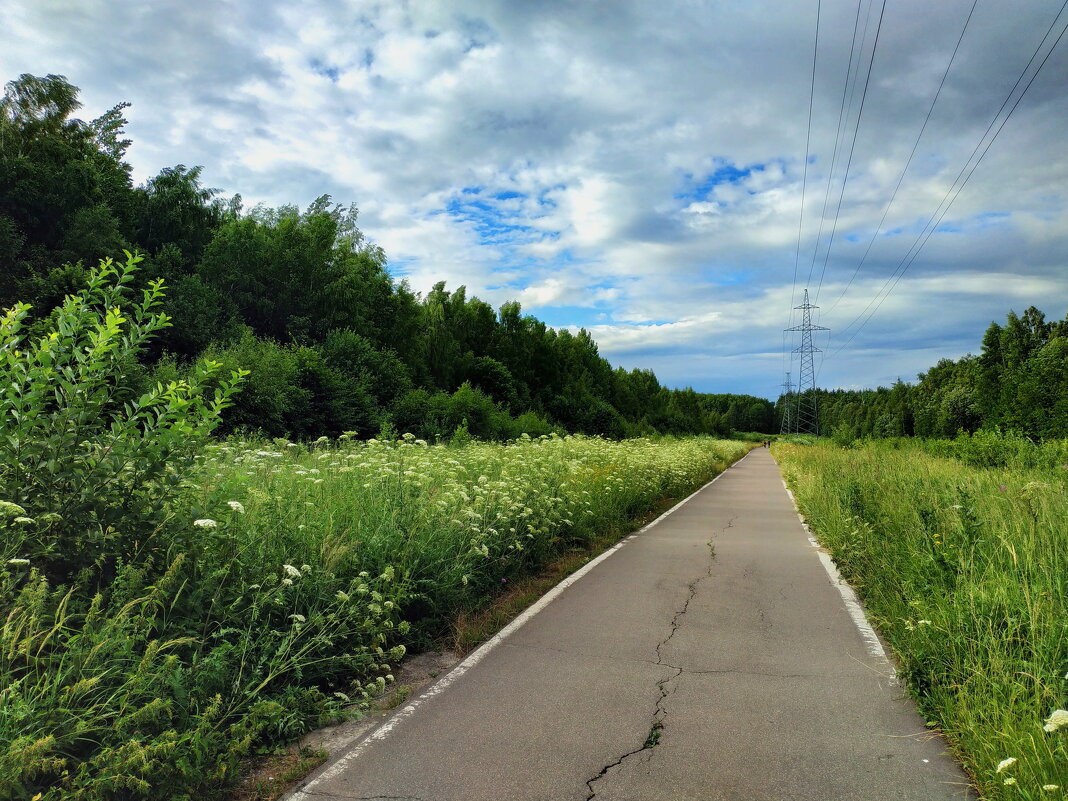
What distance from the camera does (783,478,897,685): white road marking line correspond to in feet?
19.0

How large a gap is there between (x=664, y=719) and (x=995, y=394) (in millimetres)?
53791

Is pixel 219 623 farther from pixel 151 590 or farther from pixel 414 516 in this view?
pixel 414 516

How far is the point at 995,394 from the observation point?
4691 cm

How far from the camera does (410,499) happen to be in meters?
7.18

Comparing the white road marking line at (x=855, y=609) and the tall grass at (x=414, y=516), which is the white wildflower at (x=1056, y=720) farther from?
Result: the tall grass at (x=414, y=516)

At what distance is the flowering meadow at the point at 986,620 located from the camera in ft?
11.0

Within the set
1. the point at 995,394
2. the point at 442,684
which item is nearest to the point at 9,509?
the point at 442,684

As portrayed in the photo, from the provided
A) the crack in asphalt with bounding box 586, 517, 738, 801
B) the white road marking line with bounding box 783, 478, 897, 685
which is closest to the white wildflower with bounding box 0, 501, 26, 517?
the crack in asphalt with bounding box 586, 517, 738, 801

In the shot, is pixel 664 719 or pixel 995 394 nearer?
pixel 664 719

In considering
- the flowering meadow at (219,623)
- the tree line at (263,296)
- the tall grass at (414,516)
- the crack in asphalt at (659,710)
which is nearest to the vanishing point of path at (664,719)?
the crack in asphalt at (659,710)

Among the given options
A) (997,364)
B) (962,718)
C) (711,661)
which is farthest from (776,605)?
(997,364)

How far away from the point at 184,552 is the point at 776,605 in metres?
6.25

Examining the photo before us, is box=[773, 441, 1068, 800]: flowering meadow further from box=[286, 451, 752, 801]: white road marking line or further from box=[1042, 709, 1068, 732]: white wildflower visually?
box=[286, 451, 752, 801]: white road marking line

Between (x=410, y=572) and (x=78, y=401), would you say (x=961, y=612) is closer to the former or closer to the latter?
(x=410, y=572)
